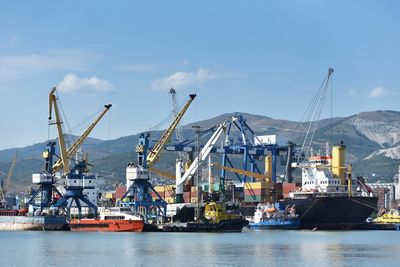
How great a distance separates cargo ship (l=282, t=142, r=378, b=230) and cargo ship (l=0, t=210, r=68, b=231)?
32.4 m

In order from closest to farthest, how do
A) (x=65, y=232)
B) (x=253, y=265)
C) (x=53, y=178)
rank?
(x=253, y=265), (x=65, y=232), (x=53, y=178)

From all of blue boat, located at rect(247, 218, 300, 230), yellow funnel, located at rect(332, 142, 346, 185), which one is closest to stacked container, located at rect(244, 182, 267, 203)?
yellow funnel, located at rect(332, 142, 346, 185)

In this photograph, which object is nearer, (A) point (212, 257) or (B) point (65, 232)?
(A) point (212, 257)

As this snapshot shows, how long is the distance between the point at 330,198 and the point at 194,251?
54.7 meters

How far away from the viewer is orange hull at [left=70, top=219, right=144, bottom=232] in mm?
115125

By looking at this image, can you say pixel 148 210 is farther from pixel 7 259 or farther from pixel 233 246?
pixel 7 259

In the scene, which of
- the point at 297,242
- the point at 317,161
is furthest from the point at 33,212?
the point at 297,242

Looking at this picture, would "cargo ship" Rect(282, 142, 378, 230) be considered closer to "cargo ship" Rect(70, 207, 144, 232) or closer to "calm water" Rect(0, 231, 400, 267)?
"calm water" Rect(0, 231, 400, 267)

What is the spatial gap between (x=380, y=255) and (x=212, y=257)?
45.8ft

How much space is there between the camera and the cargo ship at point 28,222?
124 metres

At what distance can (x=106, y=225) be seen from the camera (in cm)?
11794

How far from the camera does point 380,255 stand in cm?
7725

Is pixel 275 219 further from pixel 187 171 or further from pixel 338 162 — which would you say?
pixel 187 171

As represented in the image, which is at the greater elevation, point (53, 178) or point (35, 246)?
point (53, 178)
